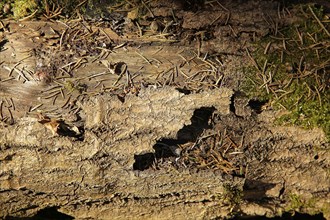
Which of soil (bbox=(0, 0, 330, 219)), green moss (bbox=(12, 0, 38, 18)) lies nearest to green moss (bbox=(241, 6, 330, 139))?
soil (bbox=(0, 0, 330, 219))

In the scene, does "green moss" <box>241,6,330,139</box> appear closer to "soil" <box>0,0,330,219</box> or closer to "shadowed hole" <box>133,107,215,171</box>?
"soil" <box>0,0,330,219</box>

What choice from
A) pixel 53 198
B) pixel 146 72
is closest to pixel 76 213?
pixel 53 198

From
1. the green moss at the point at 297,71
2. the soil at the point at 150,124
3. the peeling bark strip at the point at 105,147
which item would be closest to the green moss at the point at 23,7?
the soil at the point at 150,124

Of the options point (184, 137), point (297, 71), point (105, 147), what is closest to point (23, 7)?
point (105, 147)

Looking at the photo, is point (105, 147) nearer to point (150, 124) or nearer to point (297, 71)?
point (150, 124)

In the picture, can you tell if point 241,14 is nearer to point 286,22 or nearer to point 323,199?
point 286,22

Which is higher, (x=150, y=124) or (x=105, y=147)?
(x=150, y=124)
